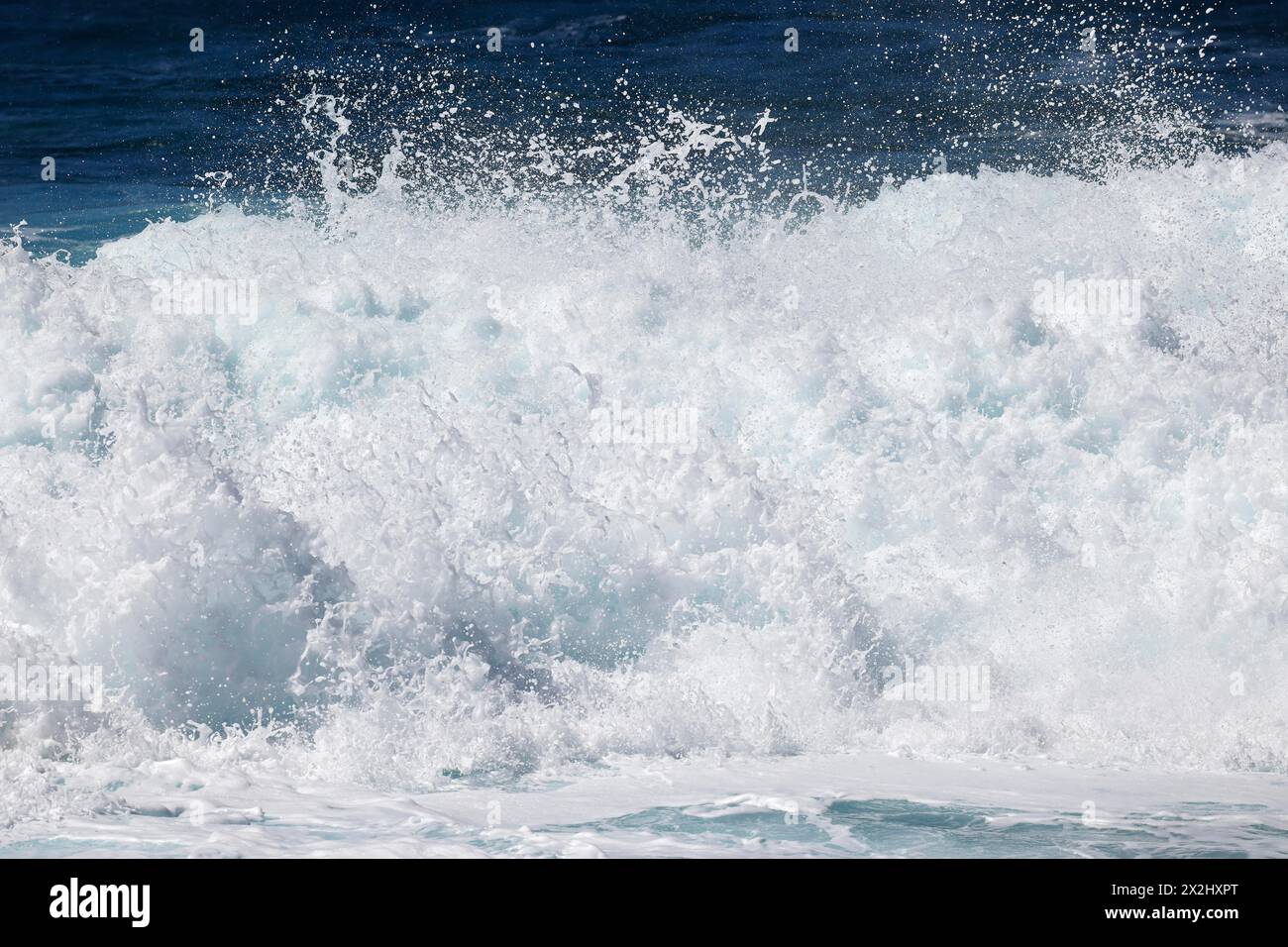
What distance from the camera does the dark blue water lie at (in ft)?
50.4

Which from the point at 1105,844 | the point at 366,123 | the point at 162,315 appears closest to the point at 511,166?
the point at 366,123

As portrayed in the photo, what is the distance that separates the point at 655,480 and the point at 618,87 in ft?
24.3

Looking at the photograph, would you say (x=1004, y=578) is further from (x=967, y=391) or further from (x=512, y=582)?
(x=512, y=582)

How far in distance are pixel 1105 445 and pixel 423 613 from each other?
685 centimetres

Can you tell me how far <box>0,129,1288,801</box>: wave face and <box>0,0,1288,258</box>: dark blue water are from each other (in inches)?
37.8

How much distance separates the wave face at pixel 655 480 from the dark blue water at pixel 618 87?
0.96m

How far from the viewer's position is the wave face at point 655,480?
8.30 m

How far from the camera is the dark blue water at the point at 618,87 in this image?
50.4 ft

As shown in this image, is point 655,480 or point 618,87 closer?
point 655,480

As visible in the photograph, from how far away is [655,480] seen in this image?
10.6m

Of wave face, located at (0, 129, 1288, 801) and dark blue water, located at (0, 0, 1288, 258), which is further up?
dark blue water, located at (0, 0, 1288, 258)

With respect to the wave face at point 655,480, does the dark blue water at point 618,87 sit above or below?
above

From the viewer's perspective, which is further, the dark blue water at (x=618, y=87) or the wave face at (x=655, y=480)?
the dark blue water at (x=618, y=87)
